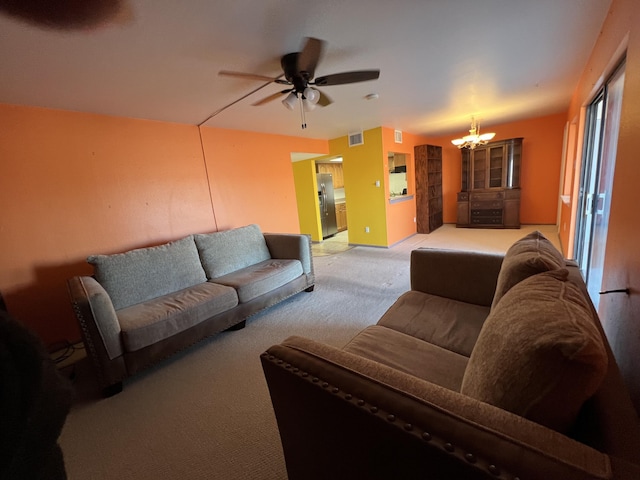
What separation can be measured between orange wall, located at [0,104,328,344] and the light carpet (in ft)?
2.83

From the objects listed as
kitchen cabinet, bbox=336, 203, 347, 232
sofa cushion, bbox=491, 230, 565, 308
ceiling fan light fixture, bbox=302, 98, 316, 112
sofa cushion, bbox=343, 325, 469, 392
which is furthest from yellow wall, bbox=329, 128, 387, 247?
sofa cushion, bbox=343, 325, 469, 392

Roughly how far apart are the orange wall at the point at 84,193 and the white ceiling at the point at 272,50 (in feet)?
0.71

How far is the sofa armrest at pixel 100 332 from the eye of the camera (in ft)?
5.76

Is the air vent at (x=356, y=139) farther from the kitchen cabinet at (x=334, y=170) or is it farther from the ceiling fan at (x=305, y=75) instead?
the ceiling fan at (x=305, y=75)

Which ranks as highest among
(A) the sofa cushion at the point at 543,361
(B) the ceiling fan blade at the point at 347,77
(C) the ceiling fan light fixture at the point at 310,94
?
(B) the ceiling fan blade at the point at 347,77

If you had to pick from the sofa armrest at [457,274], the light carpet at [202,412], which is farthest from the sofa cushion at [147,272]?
the sofa armrest at [457,274]

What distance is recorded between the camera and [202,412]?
1.63m

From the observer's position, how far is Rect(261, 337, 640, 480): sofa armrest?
515mm

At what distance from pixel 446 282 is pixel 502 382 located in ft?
4.10

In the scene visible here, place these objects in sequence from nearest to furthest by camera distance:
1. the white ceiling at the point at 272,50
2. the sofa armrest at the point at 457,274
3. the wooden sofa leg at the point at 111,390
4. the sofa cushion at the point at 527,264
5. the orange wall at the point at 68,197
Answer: the sofa cushion at the point at 527,264 < the white ceiling at the point at 272,50 < the sofa armrest at the point at 457,274 < the wooden sofa leg at the point at 111,390 < the orange wall at the point at 68,197

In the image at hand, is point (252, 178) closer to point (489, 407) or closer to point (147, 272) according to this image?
point (147, 272)

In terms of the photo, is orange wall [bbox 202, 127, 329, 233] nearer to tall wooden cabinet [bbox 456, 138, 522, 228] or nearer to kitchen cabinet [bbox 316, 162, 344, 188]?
kitchen cabinet [bbox 316, 162, 344, 188]

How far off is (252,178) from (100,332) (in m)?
2.71

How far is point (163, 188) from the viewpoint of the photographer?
3.07 metres
